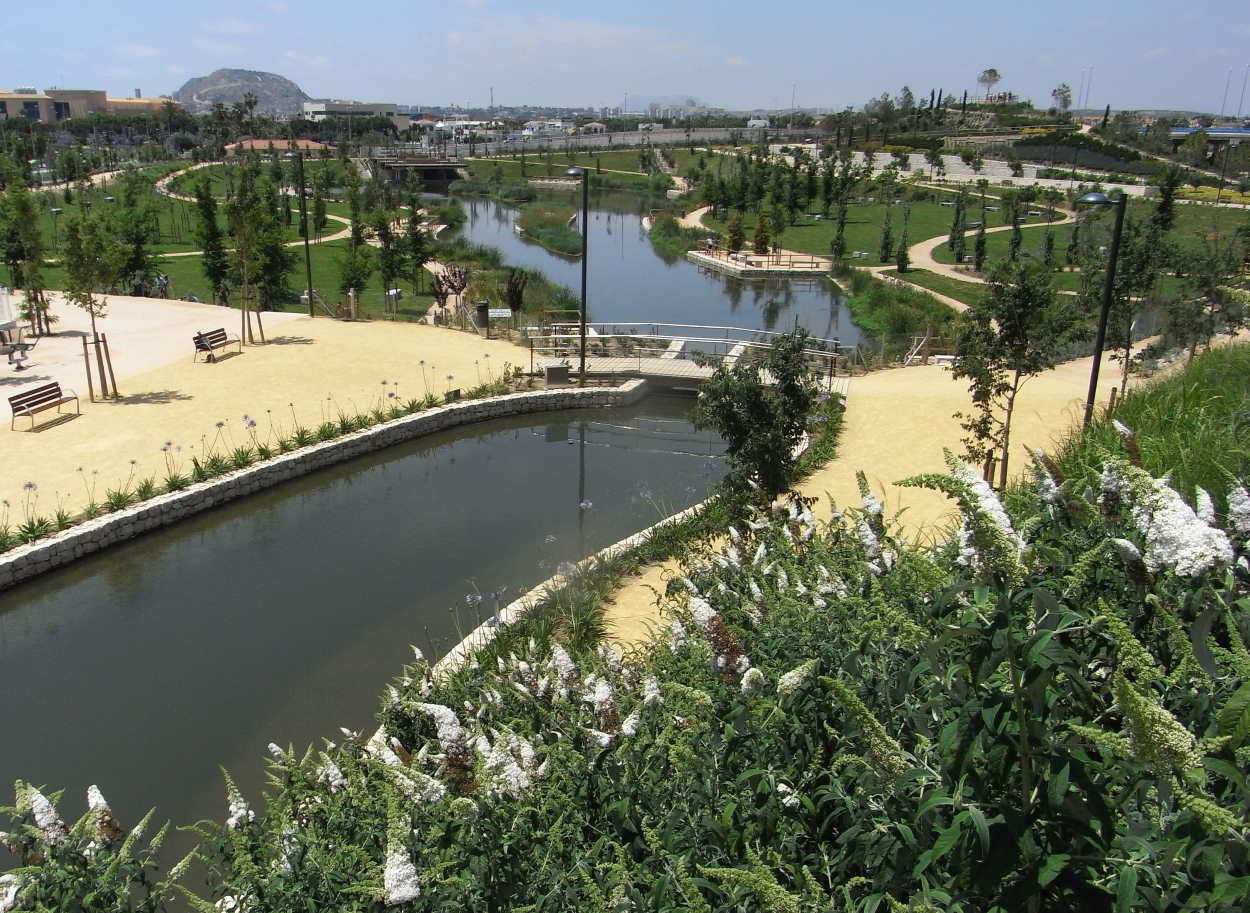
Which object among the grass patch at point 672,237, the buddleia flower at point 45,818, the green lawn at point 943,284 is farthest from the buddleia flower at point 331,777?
the grass patch at point 672,237

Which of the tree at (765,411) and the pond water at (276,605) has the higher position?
the tree at (765,411)

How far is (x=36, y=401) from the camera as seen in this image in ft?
42.9

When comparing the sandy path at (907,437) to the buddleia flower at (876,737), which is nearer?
the buddleia flower at (876,737)

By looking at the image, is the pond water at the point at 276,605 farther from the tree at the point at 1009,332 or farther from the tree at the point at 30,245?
the tree at the point at 30,245

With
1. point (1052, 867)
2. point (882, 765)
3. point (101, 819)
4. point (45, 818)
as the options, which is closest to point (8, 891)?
point (45, 818)

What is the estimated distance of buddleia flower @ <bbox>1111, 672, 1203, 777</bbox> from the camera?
1.95 m

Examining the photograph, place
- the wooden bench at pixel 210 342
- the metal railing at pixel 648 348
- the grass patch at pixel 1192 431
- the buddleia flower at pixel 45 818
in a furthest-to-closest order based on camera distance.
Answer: the metal railing at pixel 648 348
the wooden bench at pixel 210 342
the grass patch at pixel 1192 431
the buddleia flower at pixel 45 818

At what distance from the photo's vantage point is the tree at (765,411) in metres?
9.27

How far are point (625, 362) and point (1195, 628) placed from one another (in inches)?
626

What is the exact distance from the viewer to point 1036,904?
234cm

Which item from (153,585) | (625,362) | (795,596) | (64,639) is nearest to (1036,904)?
(795,596)

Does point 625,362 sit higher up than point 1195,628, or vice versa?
point 1195,628

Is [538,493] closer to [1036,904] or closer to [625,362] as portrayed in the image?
[625,362]

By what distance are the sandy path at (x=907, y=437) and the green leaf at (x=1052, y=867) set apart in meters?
5.32
